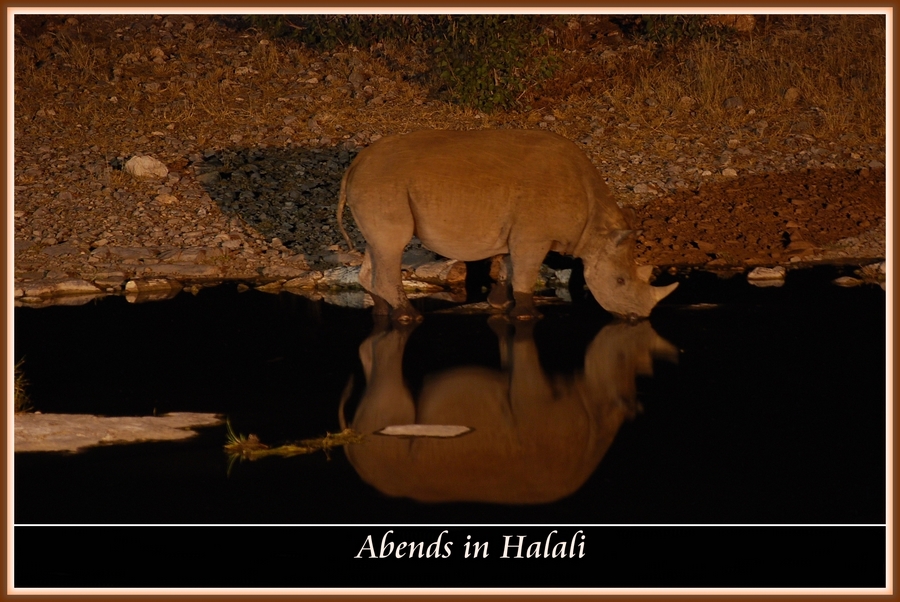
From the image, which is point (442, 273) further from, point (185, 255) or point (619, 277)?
point (185, 255)

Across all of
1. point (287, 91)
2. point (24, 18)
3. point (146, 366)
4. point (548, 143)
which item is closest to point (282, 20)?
point (287, 91)

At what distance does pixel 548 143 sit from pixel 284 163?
6153 mm

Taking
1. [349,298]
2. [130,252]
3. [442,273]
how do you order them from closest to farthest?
[349,298] < [442,273] < [130,252]

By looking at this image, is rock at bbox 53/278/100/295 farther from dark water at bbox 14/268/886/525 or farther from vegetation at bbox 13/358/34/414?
vegetation at bbox 13/358/34/414

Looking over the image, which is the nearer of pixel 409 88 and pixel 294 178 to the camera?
pixel 294 178

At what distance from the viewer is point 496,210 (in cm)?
1152

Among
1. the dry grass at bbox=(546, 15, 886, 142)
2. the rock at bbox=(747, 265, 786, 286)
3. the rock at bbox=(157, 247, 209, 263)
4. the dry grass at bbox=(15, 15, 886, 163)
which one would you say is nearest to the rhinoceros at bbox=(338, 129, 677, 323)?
the rock at bbox=(747, 265, 786, 286)

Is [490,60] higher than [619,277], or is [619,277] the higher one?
[490,60]

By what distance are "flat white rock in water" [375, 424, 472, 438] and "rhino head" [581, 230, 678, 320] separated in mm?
3741

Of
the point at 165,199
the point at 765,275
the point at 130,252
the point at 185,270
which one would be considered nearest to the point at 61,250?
the point at 130,252

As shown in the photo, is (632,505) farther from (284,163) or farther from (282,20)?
(282,20)

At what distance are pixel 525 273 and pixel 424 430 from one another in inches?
143

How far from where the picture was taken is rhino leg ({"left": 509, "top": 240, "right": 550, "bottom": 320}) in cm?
1162

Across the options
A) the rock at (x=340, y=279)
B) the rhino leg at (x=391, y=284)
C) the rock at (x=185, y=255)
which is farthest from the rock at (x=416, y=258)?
the rock at (x=185, y=255)
